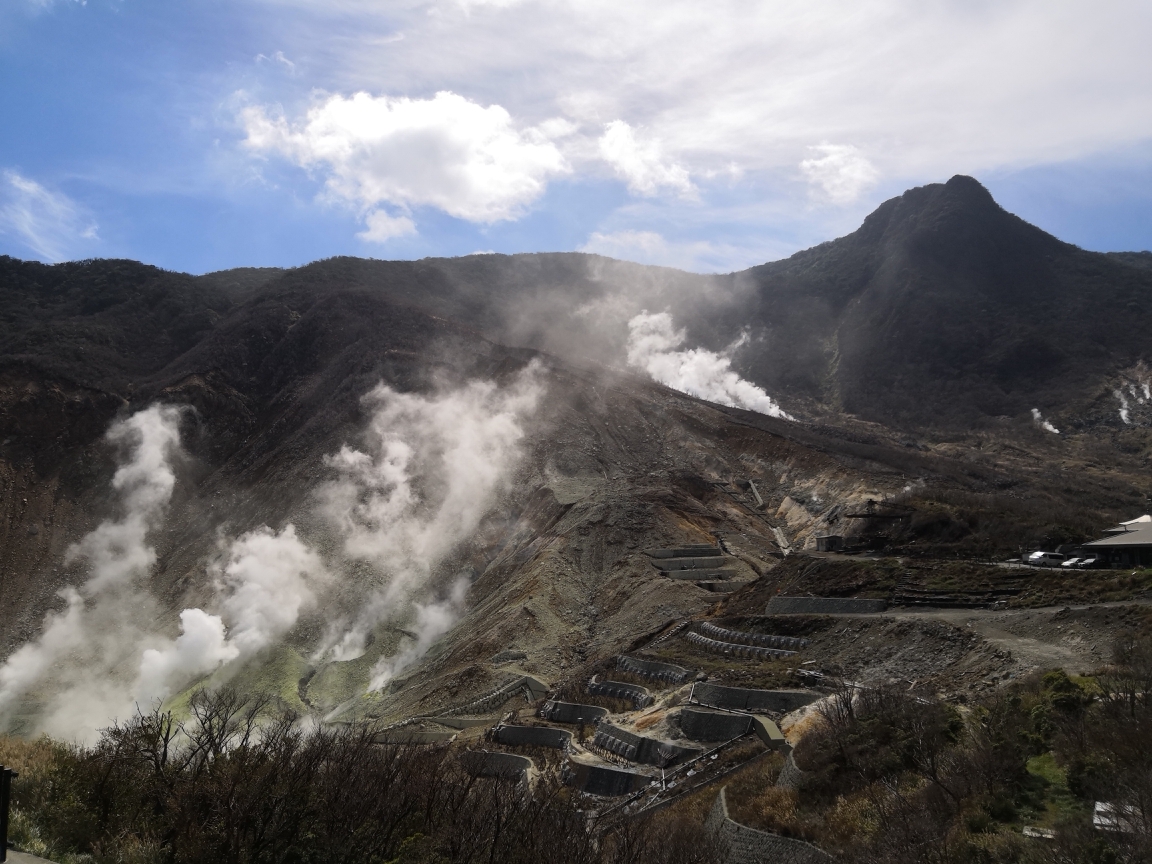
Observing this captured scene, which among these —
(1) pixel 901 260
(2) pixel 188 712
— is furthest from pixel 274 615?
(1) pixel 901 260

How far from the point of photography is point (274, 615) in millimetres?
50094

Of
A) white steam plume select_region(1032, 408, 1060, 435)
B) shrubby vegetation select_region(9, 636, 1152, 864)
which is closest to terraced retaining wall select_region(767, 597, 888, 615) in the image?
shrubby vegetation select_region(9, 636, 1152, 864)

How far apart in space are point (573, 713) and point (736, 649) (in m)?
6.18

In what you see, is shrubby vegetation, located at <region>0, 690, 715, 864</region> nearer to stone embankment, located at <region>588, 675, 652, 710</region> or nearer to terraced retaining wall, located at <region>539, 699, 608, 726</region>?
stone embankment, located at <region>588, 675, 652, 710</region>

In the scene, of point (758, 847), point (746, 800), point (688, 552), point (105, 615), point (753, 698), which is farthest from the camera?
point (105, 615)

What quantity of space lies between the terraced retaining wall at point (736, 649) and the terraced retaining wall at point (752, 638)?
332 millimetres

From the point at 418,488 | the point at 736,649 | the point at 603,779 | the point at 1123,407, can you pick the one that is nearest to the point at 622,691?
the point at 736,649

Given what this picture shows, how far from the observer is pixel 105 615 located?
183 ft

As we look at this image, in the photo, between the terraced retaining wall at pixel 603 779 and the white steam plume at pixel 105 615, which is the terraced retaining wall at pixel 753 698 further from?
the white steam plume at pixel 105 615

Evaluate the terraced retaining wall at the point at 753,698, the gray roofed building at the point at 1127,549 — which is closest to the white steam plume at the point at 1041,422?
the gray roofed building at the point at 1127,549

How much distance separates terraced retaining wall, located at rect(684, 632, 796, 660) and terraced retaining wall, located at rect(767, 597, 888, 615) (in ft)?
10.4

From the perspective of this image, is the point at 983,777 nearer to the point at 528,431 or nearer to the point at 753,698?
the point at 753,698

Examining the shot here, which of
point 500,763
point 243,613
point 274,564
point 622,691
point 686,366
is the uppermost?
point 686,366

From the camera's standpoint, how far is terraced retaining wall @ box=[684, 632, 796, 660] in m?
31.0
